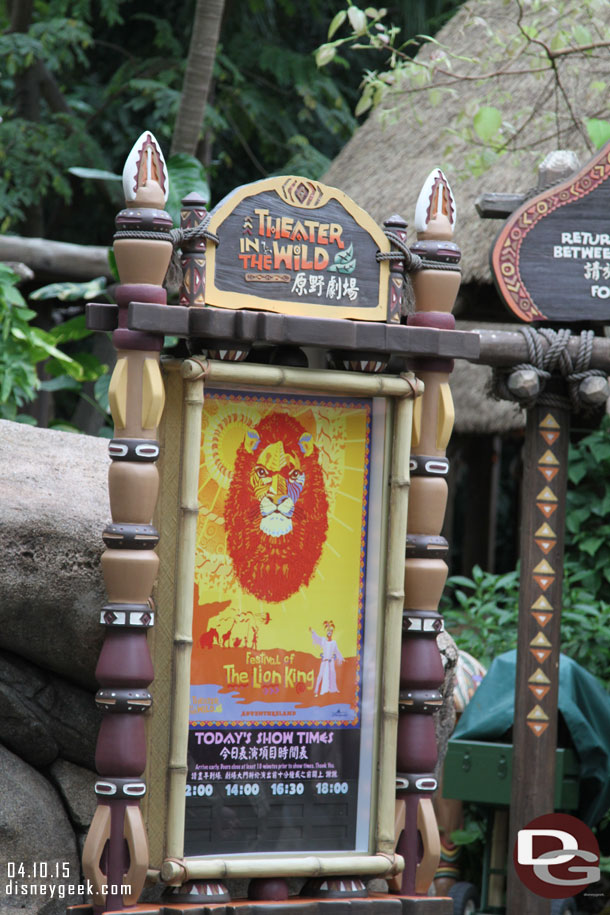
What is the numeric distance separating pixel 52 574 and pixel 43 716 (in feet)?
1.82

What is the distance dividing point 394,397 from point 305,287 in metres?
0.47

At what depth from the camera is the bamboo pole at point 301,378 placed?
378cm

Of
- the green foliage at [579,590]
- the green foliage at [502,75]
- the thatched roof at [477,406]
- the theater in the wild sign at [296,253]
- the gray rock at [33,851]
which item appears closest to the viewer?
the theater in the wild sign at [296,253]

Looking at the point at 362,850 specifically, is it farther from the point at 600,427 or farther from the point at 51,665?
the point at 600,427

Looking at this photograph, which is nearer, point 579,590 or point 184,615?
point 184,615

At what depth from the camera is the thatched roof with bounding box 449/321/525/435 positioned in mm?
9180

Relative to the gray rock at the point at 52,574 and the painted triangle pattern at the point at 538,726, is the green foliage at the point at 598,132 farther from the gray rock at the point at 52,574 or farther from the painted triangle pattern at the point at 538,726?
the gray rock at the point at 52,574

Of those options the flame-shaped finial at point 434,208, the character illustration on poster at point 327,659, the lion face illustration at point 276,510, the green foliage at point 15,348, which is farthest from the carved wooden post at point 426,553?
the green foliage at point 15,348

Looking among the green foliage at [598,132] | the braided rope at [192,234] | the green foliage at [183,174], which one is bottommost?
the braided rope at [192,234]

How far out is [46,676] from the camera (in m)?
4.51

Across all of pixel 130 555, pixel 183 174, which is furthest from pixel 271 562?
pixel 183 174

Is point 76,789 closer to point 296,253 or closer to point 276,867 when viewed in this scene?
point 276,867

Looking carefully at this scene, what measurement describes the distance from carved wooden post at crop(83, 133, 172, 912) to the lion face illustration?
31 cm

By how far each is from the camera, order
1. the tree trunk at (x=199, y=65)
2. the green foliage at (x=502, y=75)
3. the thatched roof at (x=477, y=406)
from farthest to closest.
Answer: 1. the thatched roof at (x=477, y=406)
2. the tree trunk at (x=199, y=65)
3. the green foliage at (x=502, y=75)
